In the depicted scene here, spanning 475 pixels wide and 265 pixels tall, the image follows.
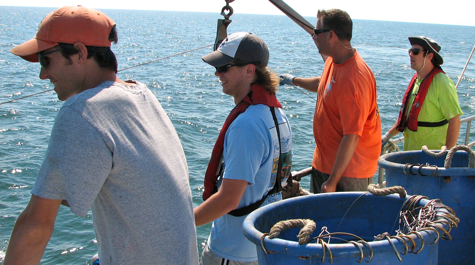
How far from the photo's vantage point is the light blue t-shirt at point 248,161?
2.14 m

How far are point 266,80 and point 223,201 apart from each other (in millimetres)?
732

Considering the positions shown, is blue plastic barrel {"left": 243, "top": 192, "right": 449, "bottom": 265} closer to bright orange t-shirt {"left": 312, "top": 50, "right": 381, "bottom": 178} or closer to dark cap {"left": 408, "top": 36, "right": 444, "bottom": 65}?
bright orange t-shirt {"left": 312, "top": 50, "right": 381, "bottom": 178}

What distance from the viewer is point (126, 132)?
5.14 feet

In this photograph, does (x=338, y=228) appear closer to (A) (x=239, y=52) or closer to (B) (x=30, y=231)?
(A) (x=239, y=52)

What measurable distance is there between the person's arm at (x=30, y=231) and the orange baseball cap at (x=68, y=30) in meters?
0.55

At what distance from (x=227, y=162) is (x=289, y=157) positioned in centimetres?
49

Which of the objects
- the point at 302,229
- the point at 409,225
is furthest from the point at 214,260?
the point at 409,225

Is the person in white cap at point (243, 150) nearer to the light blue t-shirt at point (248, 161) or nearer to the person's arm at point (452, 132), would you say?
the light blue t-shirt at point (248, 161)

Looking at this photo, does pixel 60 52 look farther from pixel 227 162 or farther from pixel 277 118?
pixel 277 118

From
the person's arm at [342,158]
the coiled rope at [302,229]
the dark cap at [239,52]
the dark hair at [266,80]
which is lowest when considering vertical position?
the person's arm at [342,158]

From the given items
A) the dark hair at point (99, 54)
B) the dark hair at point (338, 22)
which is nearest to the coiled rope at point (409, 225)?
the dark hair at point (99, 54)

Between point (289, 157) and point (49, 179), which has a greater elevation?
point (49, 179)

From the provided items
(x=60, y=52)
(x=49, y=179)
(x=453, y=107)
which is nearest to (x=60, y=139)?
(x=49, y=179)

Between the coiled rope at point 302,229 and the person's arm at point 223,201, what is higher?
the coiled rope at point 302,229
